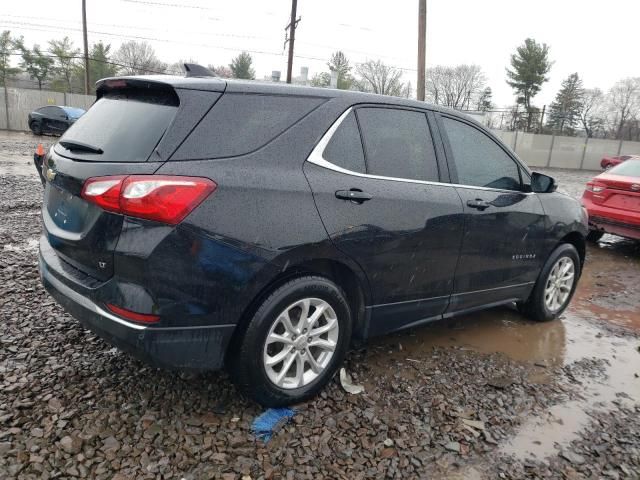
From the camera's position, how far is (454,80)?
69.6 metres

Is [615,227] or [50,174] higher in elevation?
[50,174]

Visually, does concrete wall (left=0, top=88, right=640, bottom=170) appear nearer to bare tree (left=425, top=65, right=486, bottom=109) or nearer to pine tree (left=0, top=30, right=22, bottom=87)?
pine tree (left=0, top=30, right=22, bottom=87)

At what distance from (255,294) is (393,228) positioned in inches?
37.2

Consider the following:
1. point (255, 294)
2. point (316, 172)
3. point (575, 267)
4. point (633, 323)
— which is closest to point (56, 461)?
point (255, 294)

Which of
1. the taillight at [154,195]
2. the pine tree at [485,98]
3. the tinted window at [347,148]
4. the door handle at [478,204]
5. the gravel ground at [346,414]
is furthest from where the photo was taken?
the pine tree at [485,98]

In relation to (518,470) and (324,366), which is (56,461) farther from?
(518,470)

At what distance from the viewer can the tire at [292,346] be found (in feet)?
8.05

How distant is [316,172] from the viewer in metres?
2.60

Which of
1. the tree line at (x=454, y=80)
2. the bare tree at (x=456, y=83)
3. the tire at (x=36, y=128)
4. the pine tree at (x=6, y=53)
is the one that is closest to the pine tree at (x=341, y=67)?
the tree line at (x=454, y=80)

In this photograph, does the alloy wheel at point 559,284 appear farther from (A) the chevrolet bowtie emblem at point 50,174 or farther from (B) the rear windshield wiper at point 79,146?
(A) the chevrolet bowtie emblem at point 50,174

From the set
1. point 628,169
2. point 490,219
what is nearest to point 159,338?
point 490,219

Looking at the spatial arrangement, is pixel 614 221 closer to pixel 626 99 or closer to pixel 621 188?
pixel 621 188

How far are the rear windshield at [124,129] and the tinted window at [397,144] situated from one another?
45.3 inches

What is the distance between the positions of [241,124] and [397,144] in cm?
108
